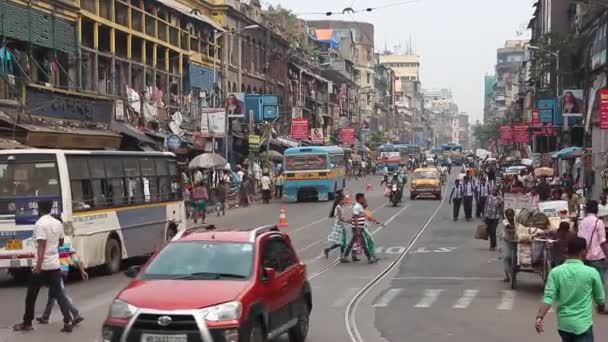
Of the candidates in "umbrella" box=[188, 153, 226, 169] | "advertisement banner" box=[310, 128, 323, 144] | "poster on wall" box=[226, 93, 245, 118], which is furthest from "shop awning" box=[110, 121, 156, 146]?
"advertisement banner" box=[310, 128, 323, 144]

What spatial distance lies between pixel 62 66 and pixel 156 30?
1243 centimetres

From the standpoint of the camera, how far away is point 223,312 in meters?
9.24

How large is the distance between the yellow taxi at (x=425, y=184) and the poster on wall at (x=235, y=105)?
11.1 metres

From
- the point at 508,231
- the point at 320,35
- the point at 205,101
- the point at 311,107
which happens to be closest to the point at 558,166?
the point at 205,101

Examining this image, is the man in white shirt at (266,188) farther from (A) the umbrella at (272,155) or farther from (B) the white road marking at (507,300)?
(B) the white road marking at (507,300)

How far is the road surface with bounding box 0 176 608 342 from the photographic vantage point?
1284cm

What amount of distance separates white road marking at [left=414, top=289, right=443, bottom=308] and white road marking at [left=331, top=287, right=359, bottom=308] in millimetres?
1265

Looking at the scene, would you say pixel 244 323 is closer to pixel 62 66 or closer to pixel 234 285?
pixel 234 285

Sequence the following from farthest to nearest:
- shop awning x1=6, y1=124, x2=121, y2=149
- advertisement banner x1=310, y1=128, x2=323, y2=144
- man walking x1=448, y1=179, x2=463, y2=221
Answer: advertisement banner x1=310, y1=128, x2=323, y2=144 < man walking x1=448, y1=179, x2=463, y2=221 < shop awning x1=6, y1=124, x2=121, y2=149

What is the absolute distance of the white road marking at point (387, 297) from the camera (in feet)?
52.1

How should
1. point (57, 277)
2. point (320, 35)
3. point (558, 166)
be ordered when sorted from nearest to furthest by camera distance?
point (57, 277)
point (558, 166)
point (320, 35)

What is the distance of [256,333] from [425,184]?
46622mm

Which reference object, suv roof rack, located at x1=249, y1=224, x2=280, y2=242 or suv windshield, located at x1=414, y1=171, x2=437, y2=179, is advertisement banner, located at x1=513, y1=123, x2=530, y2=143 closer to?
suv windshield, located at x1=414, y1=171, x2=437, y2=179

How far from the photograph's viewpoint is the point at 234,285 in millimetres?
9844
